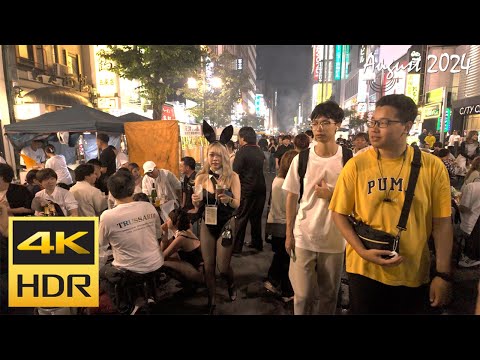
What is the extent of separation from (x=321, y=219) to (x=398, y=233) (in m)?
0.81

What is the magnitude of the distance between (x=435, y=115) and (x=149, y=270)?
29845 millimetres

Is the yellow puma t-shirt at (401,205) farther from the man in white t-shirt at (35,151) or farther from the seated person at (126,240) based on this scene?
the man in white t-shirt at (35,151)

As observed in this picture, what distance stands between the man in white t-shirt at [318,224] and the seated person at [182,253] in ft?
5.07

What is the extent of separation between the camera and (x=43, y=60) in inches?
598

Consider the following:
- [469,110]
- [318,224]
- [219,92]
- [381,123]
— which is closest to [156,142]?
[318,224]

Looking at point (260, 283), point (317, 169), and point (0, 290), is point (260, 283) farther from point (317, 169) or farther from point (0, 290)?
point (0, 290)

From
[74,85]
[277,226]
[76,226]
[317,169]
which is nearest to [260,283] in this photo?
[277,226]

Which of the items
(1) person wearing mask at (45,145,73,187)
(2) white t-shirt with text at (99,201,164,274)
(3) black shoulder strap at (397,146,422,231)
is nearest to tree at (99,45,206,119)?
(1) person wearing mask at (45,145,73,187)

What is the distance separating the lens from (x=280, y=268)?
4430 millimetres

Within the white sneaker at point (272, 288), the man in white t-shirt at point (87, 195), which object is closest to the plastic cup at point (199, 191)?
the white sneaker at point (272, 288)

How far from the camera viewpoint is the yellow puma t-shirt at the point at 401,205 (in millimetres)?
2055

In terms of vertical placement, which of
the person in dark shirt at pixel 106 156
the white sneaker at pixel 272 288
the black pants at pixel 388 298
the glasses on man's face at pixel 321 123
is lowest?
the white sneaker at pixel 272 288

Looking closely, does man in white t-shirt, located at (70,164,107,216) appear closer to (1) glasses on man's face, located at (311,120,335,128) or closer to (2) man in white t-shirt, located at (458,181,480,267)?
(1) glasses on man's face, located at (311,120,335,128)

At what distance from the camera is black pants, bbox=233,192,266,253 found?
588 centimetres
